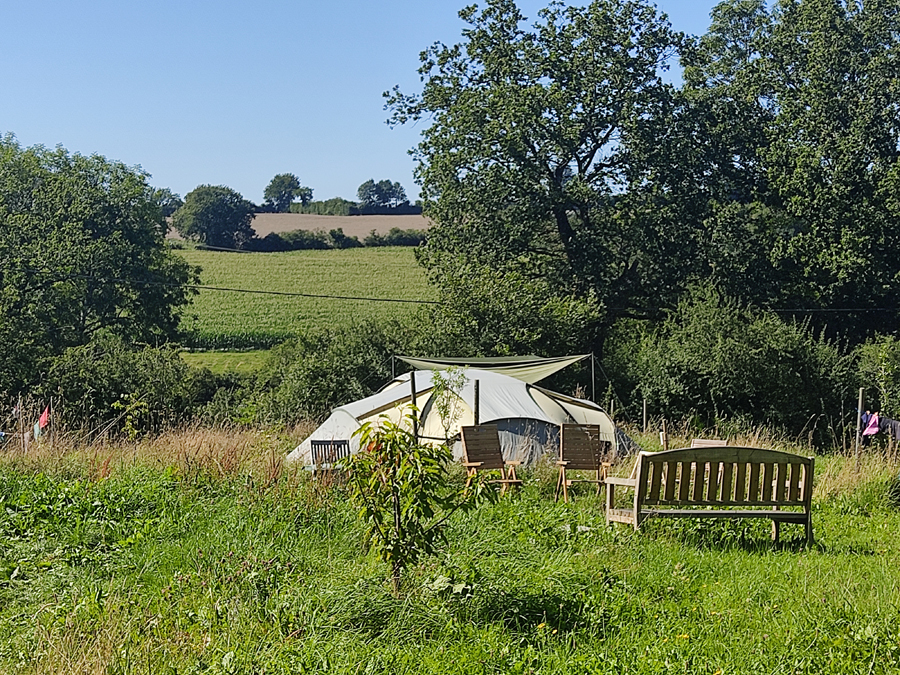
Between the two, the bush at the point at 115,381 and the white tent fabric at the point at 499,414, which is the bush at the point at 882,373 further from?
the bush at the point at 115,381

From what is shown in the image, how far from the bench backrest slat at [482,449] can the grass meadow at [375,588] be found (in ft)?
6.70

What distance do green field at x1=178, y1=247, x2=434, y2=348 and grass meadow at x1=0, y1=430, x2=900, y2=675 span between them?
108 feet

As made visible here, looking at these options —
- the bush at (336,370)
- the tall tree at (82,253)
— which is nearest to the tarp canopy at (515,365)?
the bush at (336,370)

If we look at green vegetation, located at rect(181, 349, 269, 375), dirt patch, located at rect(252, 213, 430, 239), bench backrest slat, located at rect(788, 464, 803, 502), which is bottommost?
green vegetation, located at rect(181, 349, 269, 375)

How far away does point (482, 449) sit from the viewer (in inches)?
449

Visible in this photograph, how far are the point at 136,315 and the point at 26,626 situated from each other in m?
35.6

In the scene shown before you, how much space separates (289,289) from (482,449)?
41.4 metres

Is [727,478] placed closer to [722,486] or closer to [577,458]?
[722,486]

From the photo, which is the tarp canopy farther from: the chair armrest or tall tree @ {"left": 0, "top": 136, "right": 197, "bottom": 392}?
tall tree @ {"left": 0, "top": 136, "right": 197, "bottom": 392}

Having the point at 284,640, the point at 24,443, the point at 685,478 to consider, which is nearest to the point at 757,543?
the point at 685,478

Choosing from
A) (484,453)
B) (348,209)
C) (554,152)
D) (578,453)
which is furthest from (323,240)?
(578,453)

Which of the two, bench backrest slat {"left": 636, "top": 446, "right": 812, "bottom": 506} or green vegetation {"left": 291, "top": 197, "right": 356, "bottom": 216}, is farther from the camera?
green vegetation {"left": 291, "top": 197, "right": 356, "bottom": 216}

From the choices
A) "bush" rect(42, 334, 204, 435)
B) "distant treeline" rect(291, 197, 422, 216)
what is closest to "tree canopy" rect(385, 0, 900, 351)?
"bush" rect(42, 334, 204, 435)

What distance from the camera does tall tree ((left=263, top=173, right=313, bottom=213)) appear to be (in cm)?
8119
